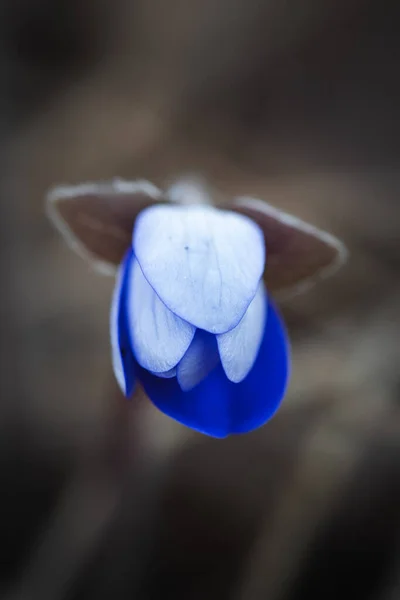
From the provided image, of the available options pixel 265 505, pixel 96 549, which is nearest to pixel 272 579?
pixel 265 505

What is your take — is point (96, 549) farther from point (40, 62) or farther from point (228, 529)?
point (40, 62)

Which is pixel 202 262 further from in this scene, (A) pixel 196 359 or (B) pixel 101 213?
(B) pixel 101 213

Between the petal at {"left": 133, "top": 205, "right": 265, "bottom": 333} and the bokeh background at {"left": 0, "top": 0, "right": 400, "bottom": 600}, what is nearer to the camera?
the petal at {"left": 133, "top": 205, "right": 265, "bottom": 333}

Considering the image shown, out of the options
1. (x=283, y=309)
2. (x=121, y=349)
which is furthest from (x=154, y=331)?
(x=283, y=309)

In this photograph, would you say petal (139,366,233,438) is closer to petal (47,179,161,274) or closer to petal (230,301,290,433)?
petal (230,301,290,433)

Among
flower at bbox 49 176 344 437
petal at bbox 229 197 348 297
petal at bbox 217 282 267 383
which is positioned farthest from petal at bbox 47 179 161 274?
petal at bbox 217 282 267 383

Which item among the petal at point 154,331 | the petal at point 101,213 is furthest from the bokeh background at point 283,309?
the petal at point 154,331
